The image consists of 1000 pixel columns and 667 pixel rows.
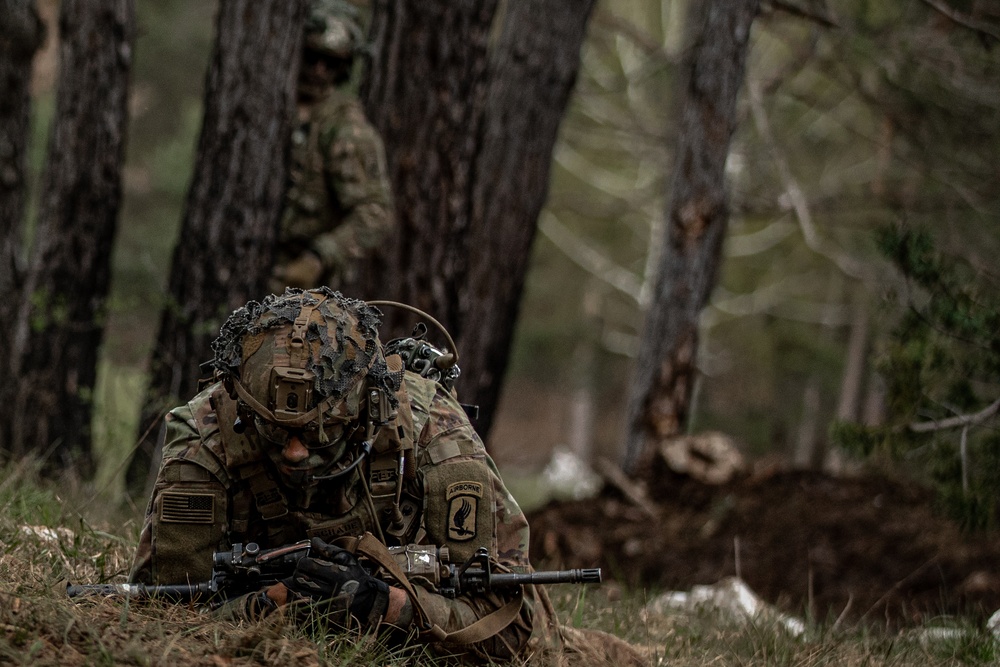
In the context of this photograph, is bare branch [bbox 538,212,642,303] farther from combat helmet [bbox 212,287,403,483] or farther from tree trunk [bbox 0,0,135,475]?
combat helmet [bbox 212,287,403,483]

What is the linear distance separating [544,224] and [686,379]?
13.1 m

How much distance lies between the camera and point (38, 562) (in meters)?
3.52

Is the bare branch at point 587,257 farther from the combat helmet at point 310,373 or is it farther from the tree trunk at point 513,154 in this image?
the combat helmet at point 310,373

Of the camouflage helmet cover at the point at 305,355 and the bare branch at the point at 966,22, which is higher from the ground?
the bare branch at the point at 966,22

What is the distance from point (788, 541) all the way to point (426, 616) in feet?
18.3

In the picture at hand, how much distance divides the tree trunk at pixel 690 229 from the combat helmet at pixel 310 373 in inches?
256

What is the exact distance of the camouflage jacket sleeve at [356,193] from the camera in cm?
561

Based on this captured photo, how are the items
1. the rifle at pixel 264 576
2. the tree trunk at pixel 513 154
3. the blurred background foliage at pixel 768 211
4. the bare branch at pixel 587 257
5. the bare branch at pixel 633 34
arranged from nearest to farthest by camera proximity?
the rifle at pixel 264 576 → the tree trunk at pixel 513 154 → the blurred background foliage at pixel 768 211 → the bare branch at pixel 633 34 → the bare branch at pixel 587 257

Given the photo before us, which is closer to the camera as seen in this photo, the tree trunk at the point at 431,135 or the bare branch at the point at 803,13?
the tree trunk at the point at 431,135

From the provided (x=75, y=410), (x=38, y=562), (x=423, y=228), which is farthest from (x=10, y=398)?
(x=38, y=562)

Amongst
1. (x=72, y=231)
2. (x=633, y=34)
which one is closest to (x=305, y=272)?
(x=72, y=231)

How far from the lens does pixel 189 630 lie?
2.93 meters

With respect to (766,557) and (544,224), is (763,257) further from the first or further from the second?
(766,557)

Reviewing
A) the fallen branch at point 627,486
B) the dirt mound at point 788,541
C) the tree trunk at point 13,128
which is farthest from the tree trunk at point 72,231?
the fallen branch at point 627,486
